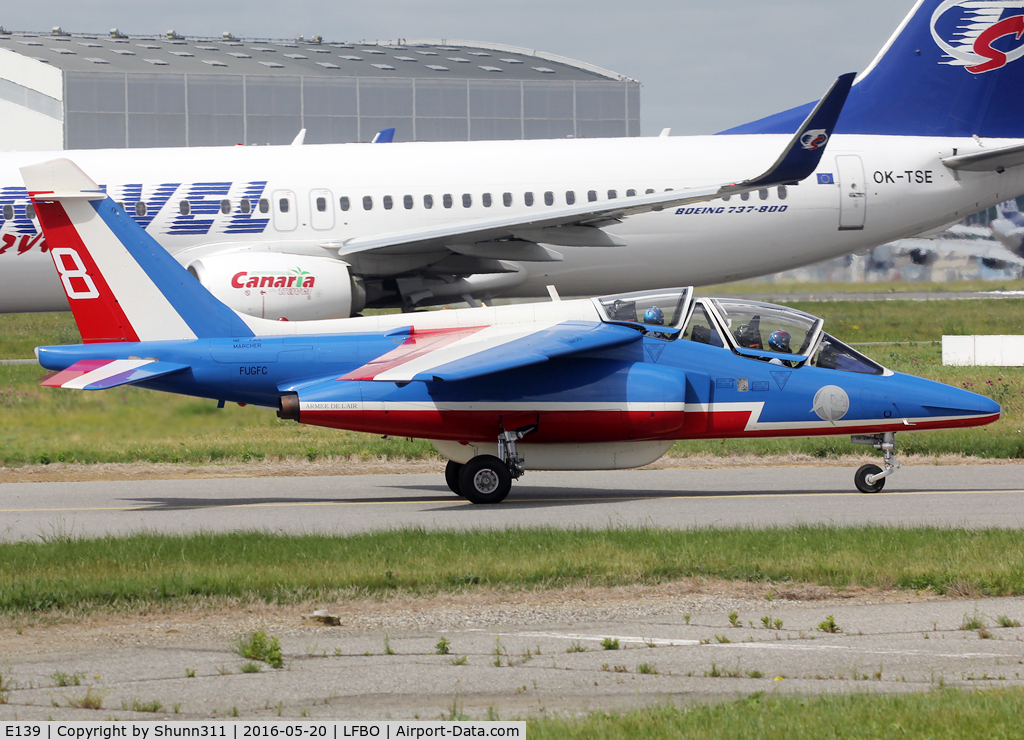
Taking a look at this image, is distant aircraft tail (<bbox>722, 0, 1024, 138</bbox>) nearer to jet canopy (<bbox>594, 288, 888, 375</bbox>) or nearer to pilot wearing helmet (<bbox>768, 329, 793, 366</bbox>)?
jet canopy (<bbox>594, 288, 888, 375</bbox>)

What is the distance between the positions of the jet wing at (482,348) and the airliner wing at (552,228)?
25.4 ft

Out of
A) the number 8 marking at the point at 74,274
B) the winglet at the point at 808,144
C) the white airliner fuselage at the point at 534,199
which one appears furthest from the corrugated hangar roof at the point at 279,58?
the number 8 marking at the point at 74,274

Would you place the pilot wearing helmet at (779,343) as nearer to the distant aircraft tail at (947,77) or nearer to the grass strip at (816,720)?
the grass strip at (816,720)

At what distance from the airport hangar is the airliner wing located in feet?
144

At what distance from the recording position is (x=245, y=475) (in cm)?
1827

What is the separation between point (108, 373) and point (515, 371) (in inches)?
187

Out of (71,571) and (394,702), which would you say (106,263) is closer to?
(71,571)

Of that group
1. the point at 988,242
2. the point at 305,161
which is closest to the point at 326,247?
the point at 305,161

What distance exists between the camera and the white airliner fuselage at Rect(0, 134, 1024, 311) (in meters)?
25.9

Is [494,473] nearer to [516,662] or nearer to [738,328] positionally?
[738,328]

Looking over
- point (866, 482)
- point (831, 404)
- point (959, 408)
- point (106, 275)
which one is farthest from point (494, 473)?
point (959, 408)

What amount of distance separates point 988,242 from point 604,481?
149 ft

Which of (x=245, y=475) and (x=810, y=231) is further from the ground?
(x=810, y=231)

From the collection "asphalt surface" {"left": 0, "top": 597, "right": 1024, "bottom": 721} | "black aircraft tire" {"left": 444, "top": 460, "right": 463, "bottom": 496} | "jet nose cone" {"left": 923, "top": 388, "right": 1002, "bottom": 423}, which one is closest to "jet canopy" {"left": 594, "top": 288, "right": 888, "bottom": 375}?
"jet nose cone" {"left": 923, "top": 388, "right": 1002, "bottom": 423}
